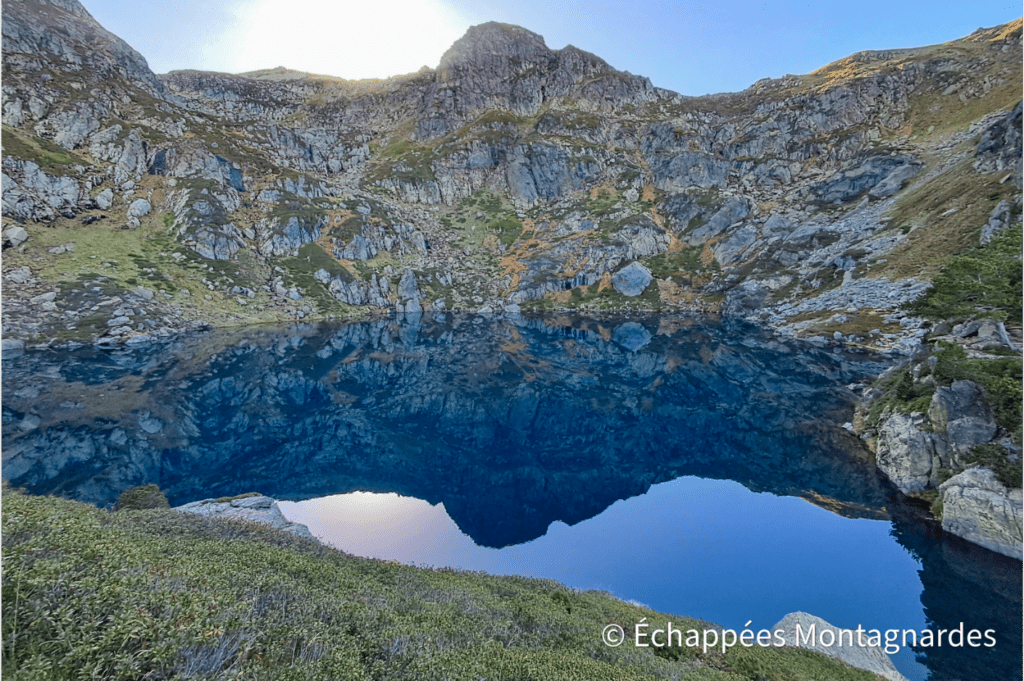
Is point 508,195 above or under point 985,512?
above

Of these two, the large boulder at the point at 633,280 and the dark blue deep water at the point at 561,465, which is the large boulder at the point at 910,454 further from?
the large boulder at the point at 633,280

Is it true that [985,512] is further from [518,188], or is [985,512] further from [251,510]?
[518,188]

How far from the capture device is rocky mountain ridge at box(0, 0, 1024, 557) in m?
76.1

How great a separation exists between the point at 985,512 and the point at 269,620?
28746 mm

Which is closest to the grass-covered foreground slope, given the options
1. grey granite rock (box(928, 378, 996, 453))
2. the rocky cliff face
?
grey granite rock (box(928, 378, 996, 453))

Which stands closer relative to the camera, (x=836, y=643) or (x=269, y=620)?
(x=269, y=620)

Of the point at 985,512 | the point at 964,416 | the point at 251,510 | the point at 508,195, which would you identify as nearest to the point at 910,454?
the point at 964,416

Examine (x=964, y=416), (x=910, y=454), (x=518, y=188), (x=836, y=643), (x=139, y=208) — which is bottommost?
(x=836, y=643)

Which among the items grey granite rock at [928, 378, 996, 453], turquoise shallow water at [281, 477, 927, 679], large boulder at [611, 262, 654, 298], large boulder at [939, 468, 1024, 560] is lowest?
turquoise shallow water at [281, 477, 927, 679]

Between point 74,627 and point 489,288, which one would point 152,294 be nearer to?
point 489,288

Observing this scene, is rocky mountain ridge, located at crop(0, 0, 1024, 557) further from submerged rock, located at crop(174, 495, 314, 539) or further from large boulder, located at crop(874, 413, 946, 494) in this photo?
submerged rock, located at crop(174, 495, 314, 539)

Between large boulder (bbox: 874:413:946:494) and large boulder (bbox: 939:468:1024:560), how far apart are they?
265cm

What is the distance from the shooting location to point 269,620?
26.0 ft

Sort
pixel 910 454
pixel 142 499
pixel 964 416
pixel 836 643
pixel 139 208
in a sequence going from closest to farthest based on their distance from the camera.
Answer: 1. pixel 836 643
2. pixel 142 499
3. pixel 964 416
4. pixel 910 454
5. pixel 139 208
